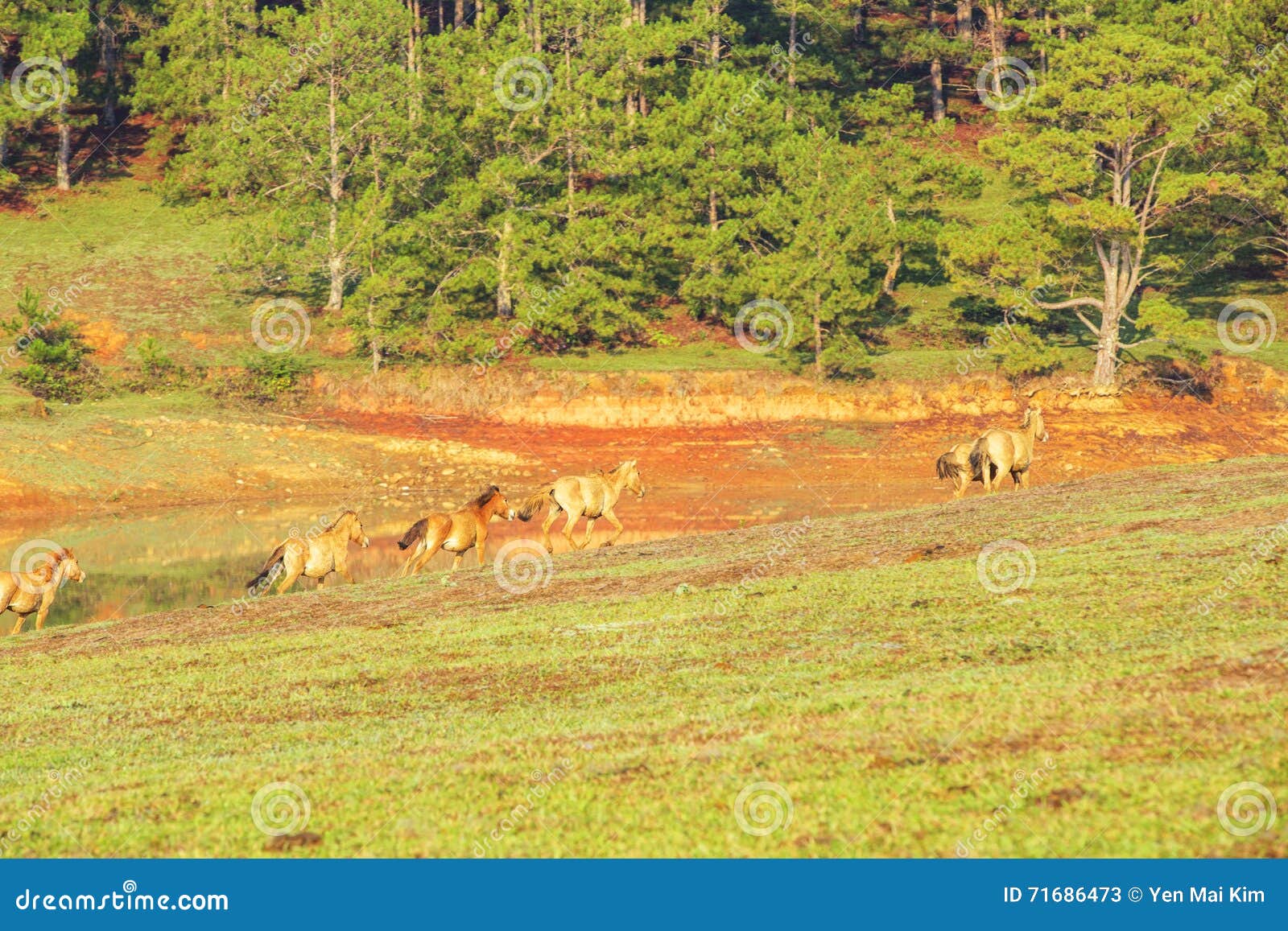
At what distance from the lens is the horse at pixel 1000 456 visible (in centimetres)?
3353

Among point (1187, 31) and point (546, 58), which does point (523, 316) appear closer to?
point (546, 58)

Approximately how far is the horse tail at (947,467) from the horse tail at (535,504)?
9.16 meters

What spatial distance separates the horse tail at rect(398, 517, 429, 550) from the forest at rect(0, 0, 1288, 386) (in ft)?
76.9

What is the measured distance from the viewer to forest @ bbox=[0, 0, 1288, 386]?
5062cm

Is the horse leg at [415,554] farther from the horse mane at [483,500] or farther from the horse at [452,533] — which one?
the horse mane at [483,500]

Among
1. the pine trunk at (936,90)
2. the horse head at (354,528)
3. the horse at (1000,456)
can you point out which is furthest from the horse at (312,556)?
the pine trunk at (936,90)

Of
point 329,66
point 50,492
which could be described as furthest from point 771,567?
point 329,66

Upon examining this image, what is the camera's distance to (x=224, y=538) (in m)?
38.1

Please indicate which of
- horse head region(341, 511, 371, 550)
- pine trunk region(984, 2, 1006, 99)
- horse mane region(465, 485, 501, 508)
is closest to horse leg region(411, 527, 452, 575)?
horse mane region(465, 485, 501, 508)

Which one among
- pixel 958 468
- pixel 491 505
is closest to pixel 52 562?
pixel 491 505

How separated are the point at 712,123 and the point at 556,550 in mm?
29522

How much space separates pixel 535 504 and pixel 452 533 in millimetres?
2181

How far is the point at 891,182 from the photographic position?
5956 cm

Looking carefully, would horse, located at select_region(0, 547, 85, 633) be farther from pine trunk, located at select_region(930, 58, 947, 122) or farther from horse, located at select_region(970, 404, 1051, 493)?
pine trunk, located at select_region(930, 58, 947, 122)
